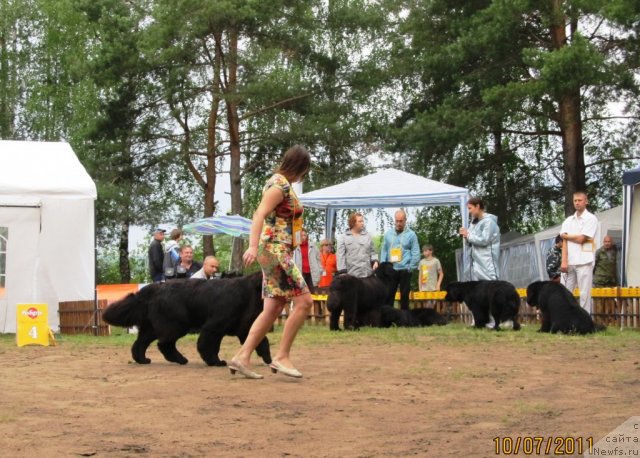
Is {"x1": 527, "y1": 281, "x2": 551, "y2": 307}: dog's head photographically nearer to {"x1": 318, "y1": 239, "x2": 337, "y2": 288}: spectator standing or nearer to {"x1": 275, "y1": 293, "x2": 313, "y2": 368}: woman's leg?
{"x1": 318, "y1": 239, "x2": 337, "y2": 288}: spectator standing

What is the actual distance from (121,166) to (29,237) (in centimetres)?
1622

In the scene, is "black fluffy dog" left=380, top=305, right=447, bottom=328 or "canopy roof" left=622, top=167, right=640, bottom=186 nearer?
"black fluffy dog" left=380, top=305, right=447, bottom=328

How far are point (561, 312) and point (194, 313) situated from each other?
16.9 ft

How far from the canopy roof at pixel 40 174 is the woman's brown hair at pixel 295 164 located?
340 inches

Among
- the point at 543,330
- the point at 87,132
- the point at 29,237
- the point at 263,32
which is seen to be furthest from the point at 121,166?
the point at 543,330

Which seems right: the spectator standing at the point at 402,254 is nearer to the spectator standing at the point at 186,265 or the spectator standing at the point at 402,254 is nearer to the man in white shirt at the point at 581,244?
the man in white shirt at the point at 581,244

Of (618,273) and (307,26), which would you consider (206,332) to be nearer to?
(618,273)

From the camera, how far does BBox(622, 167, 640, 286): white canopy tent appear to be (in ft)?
50.7

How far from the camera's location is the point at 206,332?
9.02m

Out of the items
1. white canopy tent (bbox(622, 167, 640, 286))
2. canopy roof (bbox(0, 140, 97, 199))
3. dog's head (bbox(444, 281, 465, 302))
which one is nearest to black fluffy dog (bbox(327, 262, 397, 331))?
dog's head (bbox(444, 281, 465, 302))

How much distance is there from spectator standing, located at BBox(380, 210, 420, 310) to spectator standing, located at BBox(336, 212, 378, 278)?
316 mm

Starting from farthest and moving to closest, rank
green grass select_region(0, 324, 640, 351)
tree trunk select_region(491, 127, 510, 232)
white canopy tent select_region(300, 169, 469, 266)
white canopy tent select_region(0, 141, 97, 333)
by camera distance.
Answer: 1. tree trunk select_region(491, 127, 510, 232)
2. white canopy tent select_region(300, 169, 469, 266)
3. white canopy tent select_region(0, 141, 97, 333)
4. green grass select_region(0, 324, 640, 351)
